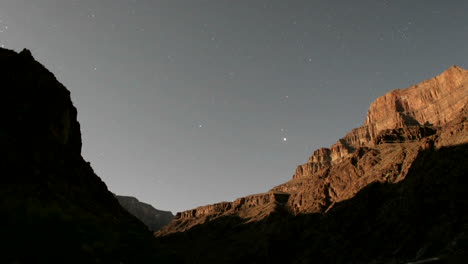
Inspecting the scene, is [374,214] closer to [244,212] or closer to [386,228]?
[386,228]

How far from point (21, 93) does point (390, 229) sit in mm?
80196

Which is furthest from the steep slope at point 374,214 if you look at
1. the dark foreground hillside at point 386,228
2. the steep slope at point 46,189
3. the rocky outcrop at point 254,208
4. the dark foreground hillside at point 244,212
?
the steep slope at point 46,189

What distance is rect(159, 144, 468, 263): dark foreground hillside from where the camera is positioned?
5688 centimetres

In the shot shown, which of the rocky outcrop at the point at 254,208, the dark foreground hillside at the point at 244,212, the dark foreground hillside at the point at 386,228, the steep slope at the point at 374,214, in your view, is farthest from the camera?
the rocky outcrop at the point at 254,208

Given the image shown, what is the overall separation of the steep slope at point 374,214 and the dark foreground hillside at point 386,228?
10.2 inches

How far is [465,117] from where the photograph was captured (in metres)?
91.6

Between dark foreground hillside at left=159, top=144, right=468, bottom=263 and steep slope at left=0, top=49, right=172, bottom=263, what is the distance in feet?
116

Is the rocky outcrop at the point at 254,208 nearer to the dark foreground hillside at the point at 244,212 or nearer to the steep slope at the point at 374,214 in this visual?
the steep slope at the point at 374,214

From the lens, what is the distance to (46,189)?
1047 inches

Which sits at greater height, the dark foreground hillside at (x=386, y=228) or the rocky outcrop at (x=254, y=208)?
the rocky outcrop at (x=254, y=208)

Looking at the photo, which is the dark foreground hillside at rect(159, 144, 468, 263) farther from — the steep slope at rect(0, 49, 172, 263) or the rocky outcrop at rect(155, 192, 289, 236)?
the steep slope at rect(0, 49, 172, 263)

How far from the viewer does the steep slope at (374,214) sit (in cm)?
6262

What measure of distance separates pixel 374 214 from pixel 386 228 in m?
11.7

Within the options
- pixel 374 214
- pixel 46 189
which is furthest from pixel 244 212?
pixel 46 189
